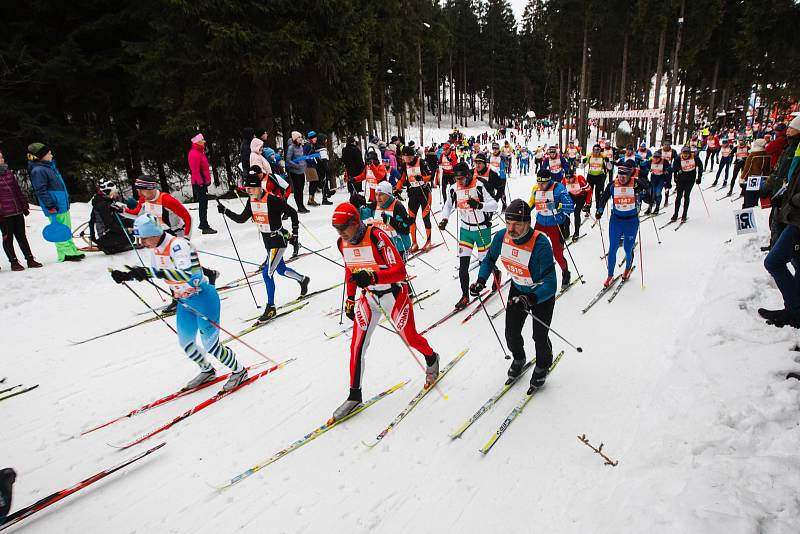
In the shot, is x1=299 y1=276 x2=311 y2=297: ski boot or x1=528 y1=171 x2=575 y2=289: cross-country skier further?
x1=299 y1=276 x2=311 y2=297: ski boot

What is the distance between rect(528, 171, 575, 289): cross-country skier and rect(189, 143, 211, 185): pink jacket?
8424mm

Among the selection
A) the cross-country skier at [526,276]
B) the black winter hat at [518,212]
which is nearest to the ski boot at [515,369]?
the cross-country skier at [526,276]

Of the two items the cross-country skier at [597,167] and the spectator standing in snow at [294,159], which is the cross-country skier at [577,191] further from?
the spectator standing in snow at [294,159]

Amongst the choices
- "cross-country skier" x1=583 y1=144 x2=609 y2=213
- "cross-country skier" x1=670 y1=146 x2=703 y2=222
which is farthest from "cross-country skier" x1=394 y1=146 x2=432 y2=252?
"cross-country skier" x1=670 y1=146 x2=703 y2=222

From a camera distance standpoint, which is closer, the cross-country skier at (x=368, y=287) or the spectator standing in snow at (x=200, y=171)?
the cross-country skier at (x=368, y=287)

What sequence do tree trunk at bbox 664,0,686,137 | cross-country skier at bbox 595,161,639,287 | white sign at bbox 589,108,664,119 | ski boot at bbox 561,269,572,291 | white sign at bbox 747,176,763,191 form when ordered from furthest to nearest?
white sign at bbox 589,108,664,119, tree trunk at bbox 664,0,686,137, ski boot at bbox 561,269,572,291, cross-country skier at bbox 595,161,639,287, white sign at bbox 747,176,763,191

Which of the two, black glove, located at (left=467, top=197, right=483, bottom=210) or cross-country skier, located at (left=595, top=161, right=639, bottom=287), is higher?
black glove, located at (left=467, top=197, right=483, bottom=210)

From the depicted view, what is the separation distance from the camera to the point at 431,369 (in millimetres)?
4922

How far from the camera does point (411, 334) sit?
4.70 m

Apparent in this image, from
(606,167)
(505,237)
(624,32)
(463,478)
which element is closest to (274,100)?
(606,167)

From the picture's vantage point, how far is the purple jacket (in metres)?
8.47

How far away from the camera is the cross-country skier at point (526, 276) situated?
433cm

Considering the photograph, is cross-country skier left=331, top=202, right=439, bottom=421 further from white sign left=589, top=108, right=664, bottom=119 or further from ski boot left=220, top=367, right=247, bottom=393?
white sign left=589, top=108, right=664, bottom=119

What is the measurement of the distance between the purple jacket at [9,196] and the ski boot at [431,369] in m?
9.18
